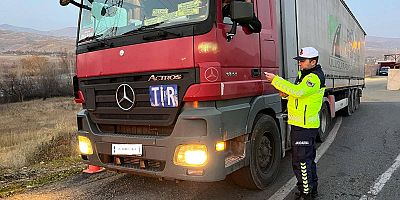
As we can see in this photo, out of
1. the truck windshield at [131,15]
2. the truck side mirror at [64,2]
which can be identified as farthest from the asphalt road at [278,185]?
the truck side mirror at [64,2]

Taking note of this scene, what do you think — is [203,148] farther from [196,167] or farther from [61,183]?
[61,183]

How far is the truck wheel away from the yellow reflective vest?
38 cm

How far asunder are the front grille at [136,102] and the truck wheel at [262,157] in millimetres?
1108

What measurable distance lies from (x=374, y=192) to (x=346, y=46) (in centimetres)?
726

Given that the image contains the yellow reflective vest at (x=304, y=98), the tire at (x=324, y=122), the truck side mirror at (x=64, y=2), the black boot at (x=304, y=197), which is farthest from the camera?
the tire at (x=324, y=122)

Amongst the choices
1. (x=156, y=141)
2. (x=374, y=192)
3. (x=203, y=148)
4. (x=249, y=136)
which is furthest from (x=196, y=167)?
(x=374, y=192)

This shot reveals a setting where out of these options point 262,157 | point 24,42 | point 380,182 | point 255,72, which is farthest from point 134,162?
point 24,42

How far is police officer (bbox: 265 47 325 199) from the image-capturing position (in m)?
3.79

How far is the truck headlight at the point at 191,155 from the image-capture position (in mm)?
3375

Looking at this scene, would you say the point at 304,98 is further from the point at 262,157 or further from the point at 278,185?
the point at 278,185

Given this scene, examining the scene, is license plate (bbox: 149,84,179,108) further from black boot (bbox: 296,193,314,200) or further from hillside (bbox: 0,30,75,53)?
hillside (bbox: 0,30,75,53)

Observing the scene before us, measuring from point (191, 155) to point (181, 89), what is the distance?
66 cm

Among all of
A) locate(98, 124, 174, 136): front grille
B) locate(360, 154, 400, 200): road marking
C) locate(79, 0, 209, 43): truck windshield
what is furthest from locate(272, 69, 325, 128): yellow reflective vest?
locate(98, 124, 174, 136): front grille

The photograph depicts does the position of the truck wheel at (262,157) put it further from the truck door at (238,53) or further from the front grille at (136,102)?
the front grille at (136,102)
